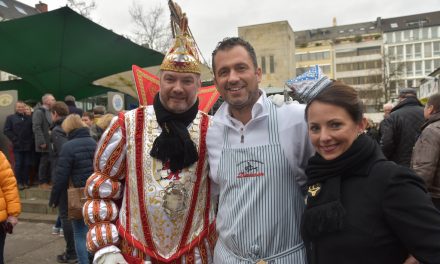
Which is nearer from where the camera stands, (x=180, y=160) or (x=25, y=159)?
(x=180, y=160)

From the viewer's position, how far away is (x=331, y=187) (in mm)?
1486

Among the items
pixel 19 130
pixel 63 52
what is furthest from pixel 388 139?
pixel 19 130

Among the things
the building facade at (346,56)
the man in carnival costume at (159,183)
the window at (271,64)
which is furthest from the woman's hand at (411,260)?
the building facade at (346,56)

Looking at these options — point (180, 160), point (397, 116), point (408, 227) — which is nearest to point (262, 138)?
point (180, 160)

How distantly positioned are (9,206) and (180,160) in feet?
7.36

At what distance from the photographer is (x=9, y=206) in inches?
133

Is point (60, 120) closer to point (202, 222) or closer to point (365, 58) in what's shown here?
point (202, 222)

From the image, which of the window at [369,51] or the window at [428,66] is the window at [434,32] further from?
the window at [369,51]

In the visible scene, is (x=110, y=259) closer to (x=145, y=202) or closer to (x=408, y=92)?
(x=145, y=202)

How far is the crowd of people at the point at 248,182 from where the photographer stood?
1.39 m

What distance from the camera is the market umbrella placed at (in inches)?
205

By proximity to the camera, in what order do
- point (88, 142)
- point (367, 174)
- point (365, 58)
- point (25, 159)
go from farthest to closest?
point (365, 58), point (25, 159), point (88, 142), point (367, 174)

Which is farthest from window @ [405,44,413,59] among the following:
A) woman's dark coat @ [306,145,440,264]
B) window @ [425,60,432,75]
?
woman's dark coat @ [306,145,440,264]

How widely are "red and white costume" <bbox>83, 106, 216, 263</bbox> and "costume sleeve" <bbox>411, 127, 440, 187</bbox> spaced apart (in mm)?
2560
